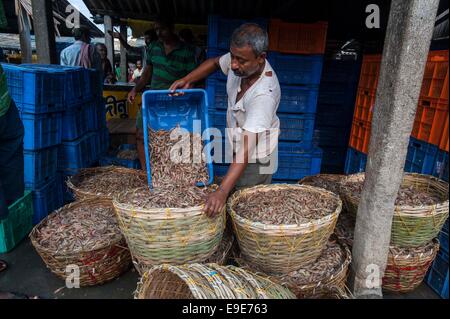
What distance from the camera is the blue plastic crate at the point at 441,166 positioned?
311 centimetres

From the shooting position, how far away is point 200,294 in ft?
6.01

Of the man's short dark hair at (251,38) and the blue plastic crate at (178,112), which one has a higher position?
the man's short dark hair at (251,38)

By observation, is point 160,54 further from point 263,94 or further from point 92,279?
point 92,279

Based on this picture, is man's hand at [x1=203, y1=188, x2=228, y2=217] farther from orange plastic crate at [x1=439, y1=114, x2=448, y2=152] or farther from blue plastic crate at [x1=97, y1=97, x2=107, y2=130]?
blue plastic crate at [x1=97, y1=97, x2=107, y2=130]

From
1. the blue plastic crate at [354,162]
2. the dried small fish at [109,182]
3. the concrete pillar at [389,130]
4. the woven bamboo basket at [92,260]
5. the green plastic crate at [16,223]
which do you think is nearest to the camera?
the concrete pillar at [389,130]

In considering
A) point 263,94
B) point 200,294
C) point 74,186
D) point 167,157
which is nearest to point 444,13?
point 263,94

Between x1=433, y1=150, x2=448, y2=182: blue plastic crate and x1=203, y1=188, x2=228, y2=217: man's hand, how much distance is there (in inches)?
91.4

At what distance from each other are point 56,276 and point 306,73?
395 cm

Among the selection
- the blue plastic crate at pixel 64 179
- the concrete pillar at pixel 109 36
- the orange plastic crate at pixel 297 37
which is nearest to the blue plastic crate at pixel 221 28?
Result: the orange plastic crate at pixel 297 37

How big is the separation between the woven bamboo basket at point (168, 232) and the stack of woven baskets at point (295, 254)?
0.28 meters

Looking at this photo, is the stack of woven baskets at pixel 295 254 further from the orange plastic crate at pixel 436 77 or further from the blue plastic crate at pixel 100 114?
the blue plastic crate at pixel 100 114

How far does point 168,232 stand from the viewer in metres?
2.24

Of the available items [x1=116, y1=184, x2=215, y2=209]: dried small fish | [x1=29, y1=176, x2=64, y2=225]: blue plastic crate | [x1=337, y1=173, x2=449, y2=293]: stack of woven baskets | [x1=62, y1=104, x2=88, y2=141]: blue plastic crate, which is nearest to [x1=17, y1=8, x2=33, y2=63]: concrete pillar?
[x1=62, y1=104, x2=88, y2=141]: blue plastic crate
